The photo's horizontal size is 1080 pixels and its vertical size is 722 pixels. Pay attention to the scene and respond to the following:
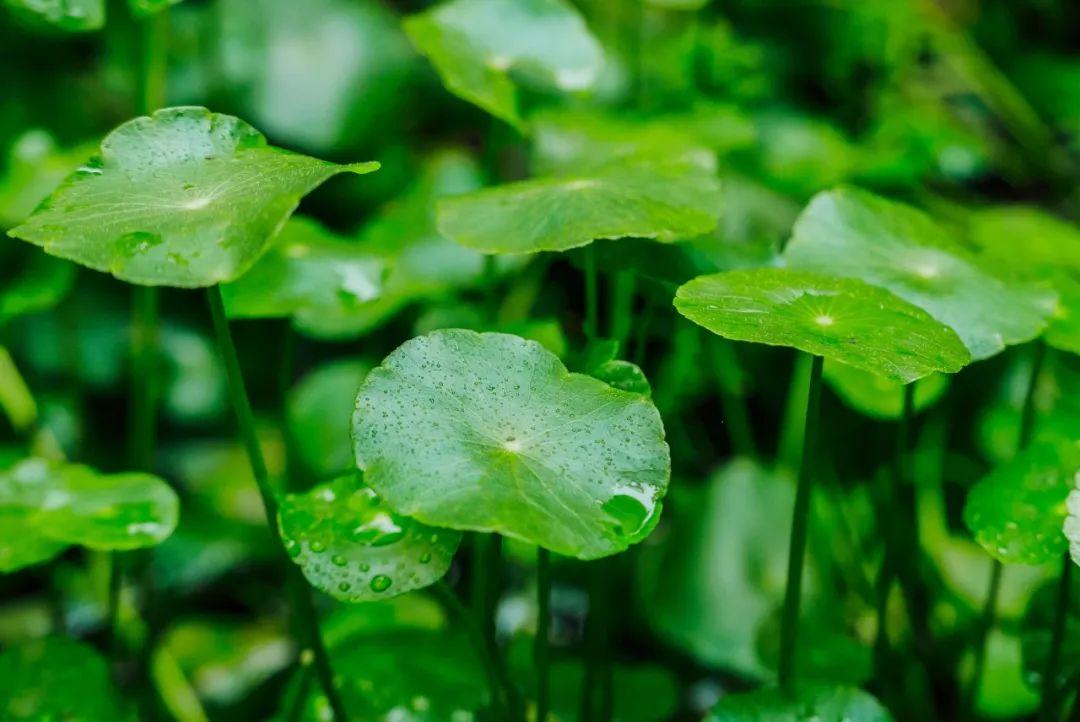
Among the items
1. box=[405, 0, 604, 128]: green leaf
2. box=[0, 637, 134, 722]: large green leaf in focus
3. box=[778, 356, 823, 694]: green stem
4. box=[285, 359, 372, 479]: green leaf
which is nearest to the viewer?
box=[778, 356, 823, 694]: green stem

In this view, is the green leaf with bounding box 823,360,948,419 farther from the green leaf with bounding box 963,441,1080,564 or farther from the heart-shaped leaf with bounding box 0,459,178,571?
the heart-shaped leaf with bounding box 0,459,178,571

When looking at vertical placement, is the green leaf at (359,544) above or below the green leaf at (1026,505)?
above

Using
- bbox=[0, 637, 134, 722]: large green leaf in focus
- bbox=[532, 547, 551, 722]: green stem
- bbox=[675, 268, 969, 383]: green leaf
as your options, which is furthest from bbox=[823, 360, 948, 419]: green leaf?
bbox=[0, 637, 134, 722]: large green leaf in focus

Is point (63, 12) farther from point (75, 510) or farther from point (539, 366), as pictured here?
point (539, 366)

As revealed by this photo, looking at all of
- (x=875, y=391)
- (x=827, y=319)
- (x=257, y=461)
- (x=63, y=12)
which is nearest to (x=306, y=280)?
(x=257, y=461)

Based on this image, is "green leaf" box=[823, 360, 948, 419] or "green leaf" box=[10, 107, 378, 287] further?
"green leaf" box=[823, 360, 948, 419]

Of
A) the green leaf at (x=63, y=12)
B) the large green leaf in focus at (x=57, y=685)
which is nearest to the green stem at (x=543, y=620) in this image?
the large green leaf in focus at (x=57, y=685)

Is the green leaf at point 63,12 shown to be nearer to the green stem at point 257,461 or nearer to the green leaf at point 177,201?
the green leaf at point 177,201
